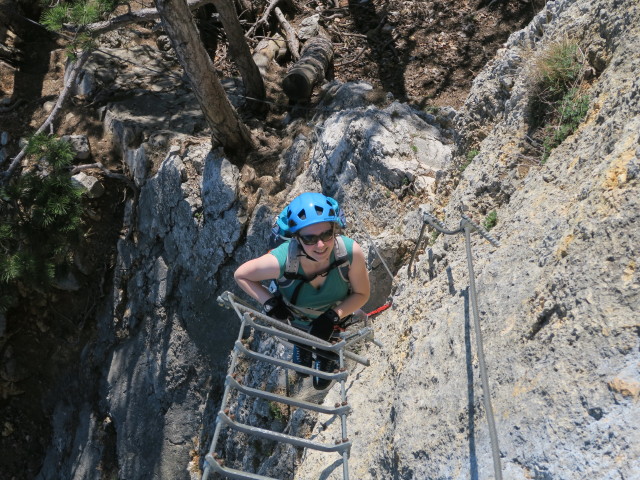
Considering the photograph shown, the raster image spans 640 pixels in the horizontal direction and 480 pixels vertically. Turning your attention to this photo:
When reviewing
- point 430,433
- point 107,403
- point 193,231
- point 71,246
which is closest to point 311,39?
point 193,231

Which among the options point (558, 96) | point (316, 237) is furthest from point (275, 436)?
point (558, 96)

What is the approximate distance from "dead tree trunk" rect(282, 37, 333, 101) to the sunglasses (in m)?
4.79

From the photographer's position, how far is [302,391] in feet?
19.4

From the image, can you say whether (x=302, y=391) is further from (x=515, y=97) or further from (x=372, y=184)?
(x=515, y=97)

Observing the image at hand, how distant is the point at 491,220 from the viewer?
14.1 feet

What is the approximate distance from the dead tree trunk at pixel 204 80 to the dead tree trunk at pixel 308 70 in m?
1.07

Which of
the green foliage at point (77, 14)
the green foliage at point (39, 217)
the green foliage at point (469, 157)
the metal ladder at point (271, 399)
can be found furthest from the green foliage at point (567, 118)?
the green foliage at point (39, 217)

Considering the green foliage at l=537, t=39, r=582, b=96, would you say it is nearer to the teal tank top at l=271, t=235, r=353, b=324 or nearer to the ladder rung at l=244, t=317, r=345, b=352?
the teal tank top at l=271, t=235, r=353, b=324

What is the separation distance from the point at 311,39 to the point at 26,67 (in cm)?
504

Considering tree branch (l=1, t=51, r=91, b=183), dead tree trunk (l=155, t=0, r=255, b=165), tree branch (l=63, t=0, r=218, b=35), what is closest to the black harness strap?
dead tree trunk (l=155, t=0, r=255, b=165)

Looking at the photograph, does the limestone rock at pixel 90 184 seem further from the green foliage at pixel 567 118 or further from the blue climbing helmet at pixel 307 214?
the green foliage at pixel 567 118

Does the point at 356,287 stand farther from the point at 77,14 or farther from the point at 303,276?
the point at 77,14

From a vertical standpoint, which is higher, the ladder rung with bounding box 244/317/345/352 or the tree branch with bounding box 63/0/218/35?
the tree branch with bounding box 63/0/218/35

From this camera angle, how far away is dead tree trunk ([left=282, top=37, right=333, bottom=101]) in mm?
8289
